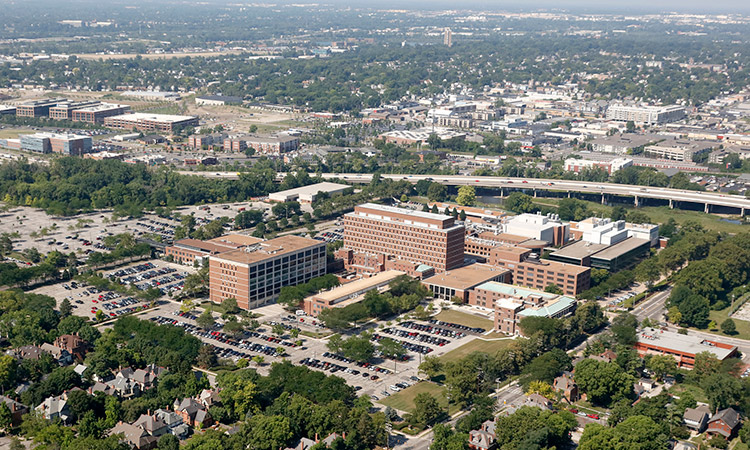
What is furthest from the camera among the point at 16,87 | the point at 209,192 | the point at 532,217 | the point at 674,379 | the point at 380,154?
the point at 16,87

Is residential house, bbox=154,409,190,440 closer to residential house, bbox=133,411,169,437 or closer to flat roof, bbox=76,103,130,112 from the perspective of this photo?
residential house, bbox=133,411,169,437

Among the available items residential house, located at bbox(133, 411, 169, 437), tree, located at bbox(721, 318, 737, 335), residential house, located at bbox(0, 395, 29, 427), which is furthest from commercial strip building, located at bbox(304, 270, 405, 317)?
tree, located at bbox(721, 318, 737, 335)

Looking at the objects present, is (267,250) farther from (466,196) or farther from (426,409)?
(466,196)

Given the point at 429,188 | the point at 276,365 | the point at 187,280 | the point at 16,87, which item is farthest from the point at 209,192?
the point at 16,87

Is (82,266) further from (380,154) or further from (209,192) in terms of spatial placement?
(380,154)

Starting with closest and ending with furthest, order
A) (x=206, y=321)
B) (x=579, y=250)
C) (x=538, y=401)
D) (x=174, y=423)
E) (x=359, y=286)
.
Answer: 1. (x=174, y=423)
2. (x=538, y=401)
3. (x=206, y=321)
4. (x=359, y=286)
5. (x=579, y=250)

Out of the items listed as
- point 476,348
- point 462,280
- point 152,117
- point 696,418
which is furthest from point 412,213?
point 152,117
